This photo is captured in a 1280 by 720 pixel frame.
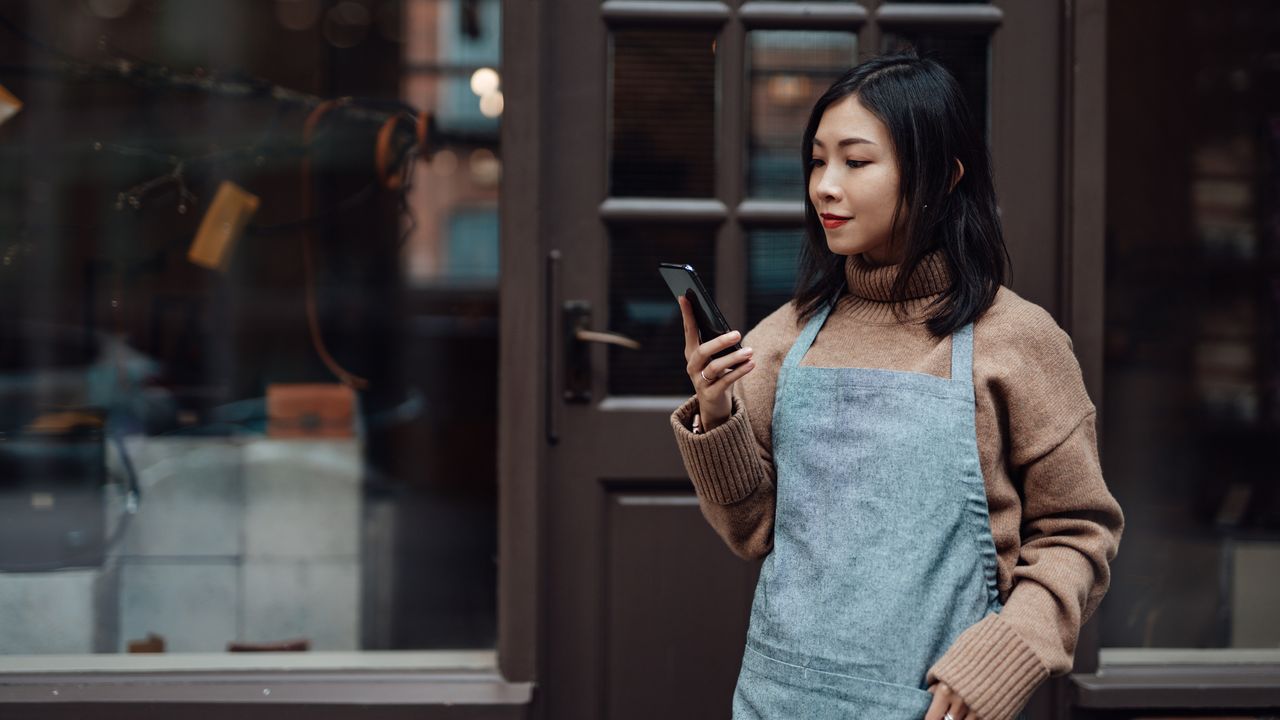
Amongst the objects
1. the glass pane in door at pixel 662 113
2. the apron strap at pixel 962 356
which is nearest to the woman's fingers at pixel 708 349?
the apron strap at pixel 962 356

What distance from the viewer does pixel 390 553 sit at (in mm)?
3916

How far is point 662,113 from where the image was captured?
2.48 meters

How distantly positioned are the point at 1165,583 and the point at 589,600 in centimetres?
161

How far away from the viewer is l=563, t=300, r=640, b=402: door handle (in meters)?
2.44

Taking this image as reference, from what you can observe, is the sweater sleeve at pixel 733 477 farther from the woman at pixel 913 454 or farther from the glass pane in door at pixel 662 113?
the glass pane in door at pixel 662 113

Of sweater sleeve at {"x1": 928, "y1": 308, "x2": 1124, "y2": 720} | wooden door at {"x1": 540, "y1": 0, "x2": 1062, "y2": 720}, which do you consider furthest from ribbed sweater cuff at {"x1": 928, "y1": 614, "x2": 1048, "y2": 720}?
wooden door at {"x1": 540, "y1": 0, "x2": 1062, "y2": 720}

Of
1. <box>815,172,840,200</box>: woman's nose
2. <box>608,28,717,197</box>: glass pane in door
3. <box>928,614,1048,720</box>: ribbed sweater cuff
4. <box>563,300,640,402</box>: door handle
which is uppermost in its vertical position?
<box>608,28,717,197</box>: glass pane in door

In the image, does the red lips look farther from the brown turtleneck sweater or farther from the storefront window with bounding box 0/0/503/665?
the storefront window with bounding box 0/0/503/665

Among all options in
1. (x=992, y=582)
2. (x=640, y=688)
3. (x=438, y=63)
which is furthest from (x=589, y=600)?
(x=438, y=63)

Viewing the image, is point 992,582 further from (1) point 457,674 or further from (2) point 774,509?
(1) point 457,674

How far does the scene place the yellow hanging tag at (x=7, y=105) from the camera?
304 cm

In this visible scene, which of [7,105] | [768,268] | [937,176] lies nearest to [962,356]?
[937,176]

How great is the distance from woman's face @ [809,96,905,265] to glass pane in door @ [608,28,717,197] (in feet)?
3.16

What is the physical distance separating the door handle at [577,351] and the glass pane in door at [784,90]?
0.50 m
